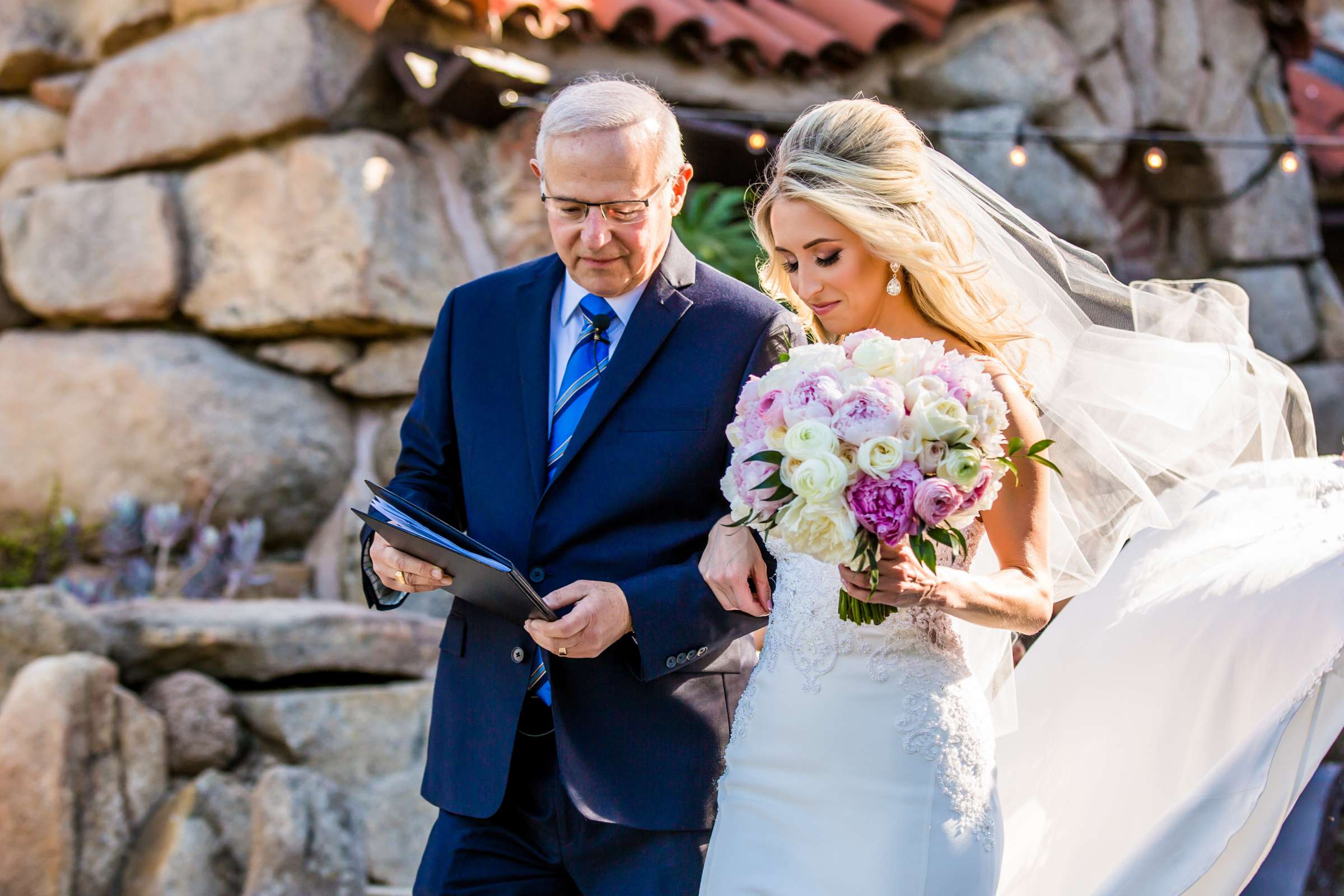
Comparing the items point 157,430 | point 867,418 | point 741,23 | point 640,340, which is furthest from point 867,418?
point 741,23

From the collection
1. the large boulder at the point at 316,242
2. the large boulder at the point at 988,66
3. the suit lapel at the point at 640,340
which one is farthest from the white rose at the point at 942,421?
the large boulder at the point at 988,66

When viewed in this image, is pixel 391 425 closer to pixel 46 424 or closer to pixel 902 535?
pixel 46 424

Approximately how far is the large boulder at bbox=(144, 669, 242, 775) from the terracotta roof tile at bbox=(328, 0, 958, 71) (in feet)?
9.34

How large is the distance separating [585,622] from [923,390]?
73 centimetres

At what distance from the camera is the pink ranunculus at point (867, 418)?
2.00 meters

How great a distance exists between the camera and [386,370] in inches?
241

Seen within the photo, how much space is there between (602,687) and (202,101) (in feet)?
14.7

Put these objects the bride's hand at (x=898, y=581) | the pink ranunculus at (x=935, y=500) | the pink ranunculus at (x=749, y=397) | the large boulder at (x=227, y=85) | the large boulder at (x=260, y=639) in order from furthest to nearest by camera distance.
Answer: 1. the large boulder at (x=227, y=85)
2. the large boulder at (x=260, y=639)
3. the pink ranunculus at (x=749, y=397)
4. the bride's hand at (x=898, y=581)
5. the pink ranunculus at (x=935, y=500)

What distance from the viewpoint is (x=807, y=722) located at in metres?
2.41

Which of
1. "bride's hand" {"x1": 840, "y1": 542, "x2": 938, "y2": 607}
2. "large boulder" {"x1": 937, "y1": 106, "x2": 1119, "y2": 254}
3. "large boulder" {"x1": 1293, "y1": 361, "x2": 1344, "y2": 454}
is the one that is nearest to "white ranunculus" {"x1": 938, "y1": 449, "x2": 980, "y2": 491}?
"bride's hand" {"x1": 840, "y1": 542, "x2": 938, "y2": 607}

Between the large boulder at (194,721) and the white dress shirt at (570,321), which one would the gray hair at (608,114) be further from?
the large boulder at (194,721)

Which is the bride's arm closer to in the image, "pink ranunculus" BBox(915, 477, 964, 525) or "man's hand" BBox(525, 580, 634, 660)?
"pink ranunculus" BBox(915, 477, 964, 525)

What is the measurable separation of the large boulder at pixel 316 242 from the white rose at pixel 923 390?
4201mm

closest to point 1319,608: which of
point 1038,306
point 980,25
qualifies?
point 1038,306
